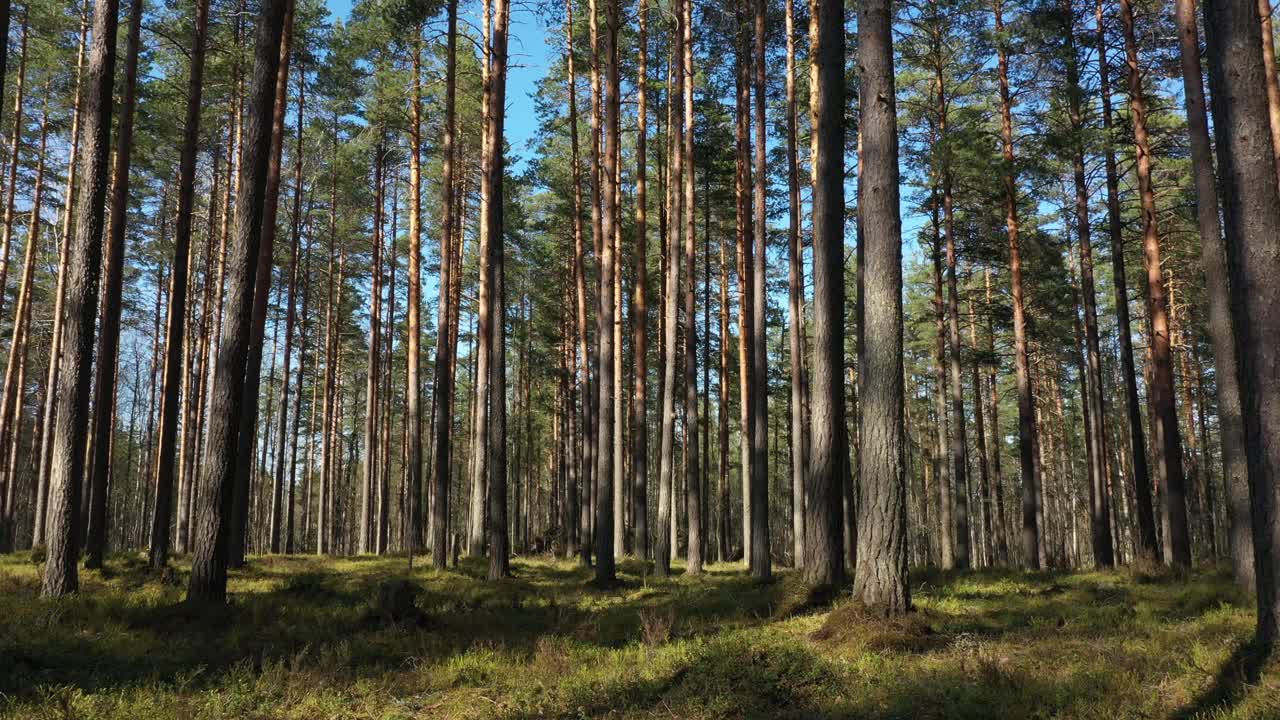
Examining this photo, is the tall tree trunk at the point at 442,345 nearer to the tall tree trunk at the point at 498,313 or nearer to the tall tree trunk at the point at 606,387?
the tall tree trunk at the point at 498,313

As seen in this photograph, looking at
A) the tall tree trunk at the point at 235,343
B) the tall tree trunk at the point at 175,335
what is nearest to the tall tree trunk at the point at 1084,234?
the tall tree trunk at the point at 235,343

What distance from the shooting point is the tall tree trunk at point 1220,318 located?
1035 cm

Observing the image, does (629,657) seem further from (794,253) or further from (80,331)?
(794,253)

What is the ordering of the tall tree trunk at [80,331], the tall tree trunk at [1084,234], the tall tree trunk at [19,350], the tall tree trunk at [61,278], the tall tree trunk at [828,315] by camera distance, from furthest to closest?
the tall tree trunk at [19,350] < the tall tree trunk at [61,278] < the tall tree trunk at [1084,234] < the tall tree trunk at [828,315] < the tall tree trunk at [80,331]

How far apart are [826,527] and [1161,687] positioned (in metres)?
4.92

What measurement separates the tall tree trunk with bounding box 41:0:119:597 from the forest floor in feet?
2.55

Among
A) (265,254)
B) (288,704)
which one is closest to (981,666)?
(288,704)

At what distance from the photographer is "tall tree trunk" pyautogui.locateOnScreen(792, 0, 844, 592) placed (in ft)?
30.9

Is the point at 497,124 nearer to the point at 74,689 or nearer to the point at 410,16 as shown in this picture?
the point at 410,16

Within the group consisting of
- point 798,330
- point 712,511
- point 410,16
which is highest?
point 410,16

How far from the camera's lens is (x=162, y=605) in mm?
8602

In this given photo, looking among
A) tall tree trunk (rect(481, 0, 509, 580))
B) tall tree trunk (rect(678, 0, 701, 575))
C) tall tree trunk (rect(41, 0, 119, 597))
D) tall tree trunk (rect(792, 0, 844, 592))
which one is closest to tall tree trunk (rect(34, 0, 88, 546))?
tall tree trunk (rect(41, 0, 119, 597))

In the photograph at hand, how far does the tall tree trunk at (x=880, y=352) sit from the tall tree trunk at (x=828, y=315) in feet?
3.79

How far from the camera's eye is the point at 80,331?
9.09 m
